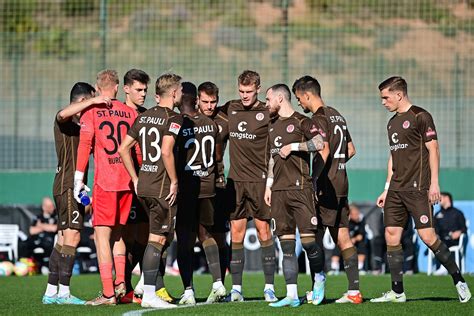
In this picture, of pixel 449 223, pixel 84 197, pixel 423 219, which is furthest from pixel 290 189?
pixel 449 223

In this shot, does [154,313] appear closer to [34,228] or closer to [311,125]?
[311,125]

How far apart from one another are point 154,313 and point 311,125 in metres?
2.52

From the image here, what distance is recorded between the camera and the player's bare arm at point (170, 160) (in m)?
10.1

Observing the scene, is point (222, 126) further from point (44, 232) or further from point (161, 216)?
point (44, 232)

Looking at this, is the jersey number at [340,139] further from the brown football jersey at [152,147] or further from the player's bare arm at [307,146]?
the brown football jersey at [152,147]

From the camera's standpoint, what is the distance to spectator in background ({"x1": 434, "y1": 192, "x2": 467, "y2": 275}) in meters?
18.6

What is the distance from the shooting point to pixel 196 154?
1098 centimetres

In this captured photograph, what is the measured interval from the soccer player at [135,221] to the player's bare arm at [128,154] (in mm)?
685


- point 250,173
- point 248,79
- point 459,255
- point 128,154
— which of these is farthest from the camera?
point 459,255

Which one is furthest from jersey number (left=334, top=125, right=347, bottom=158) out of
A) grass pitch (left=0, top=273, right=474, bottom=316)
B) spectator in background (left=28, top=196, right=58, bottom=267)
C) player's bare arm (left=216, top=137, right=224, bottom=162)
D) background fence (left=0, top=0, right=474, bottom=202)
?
background fence (left=0, top=0, right=474, bottom=202)

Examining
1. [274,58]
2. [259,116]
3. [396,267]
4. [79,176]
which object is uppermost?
[274,58]

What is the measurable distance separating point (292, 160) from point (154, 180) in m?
1.45

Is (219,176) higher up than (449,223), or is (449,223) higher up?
(219,176)

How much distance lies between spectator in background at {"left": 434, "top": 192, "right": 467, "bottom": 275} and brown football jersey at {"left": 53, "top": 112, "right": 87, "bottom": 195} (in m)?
9.34
